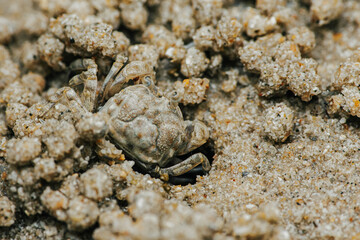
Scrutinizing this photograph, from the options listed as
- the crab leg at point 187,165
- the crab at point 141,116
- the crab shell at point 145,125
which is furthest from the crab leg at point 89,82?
the crab leg at point 187,165

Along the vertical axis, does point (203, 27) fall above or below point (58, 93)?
above

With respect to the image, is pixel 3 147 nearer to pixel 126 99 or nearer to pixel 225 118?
pixel 126 99

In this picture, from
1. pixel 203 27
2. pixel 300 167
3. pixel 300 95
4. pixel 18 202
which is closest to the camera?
pixel 18 202

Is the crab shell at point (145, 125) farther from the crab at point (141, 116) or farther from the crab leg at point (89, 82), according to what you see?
the crab leg at point (89, 82)

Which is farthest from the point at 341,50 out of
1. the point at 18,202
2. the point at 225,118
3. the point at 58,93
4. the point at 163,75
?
the point at 18,202

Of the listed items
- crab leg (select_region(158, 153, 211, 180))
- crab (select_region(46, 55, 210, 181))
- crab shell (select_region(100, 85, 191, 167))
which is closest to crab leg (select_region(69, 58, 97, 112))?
crab (select_region(46, 55, 210, 181))

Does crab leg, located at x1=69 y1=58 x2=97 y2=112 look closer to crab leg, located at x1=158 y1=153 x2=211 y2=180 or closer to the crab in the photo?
the crab

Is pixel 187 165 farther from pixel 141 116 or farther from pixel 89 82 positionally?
pixel 89 82
